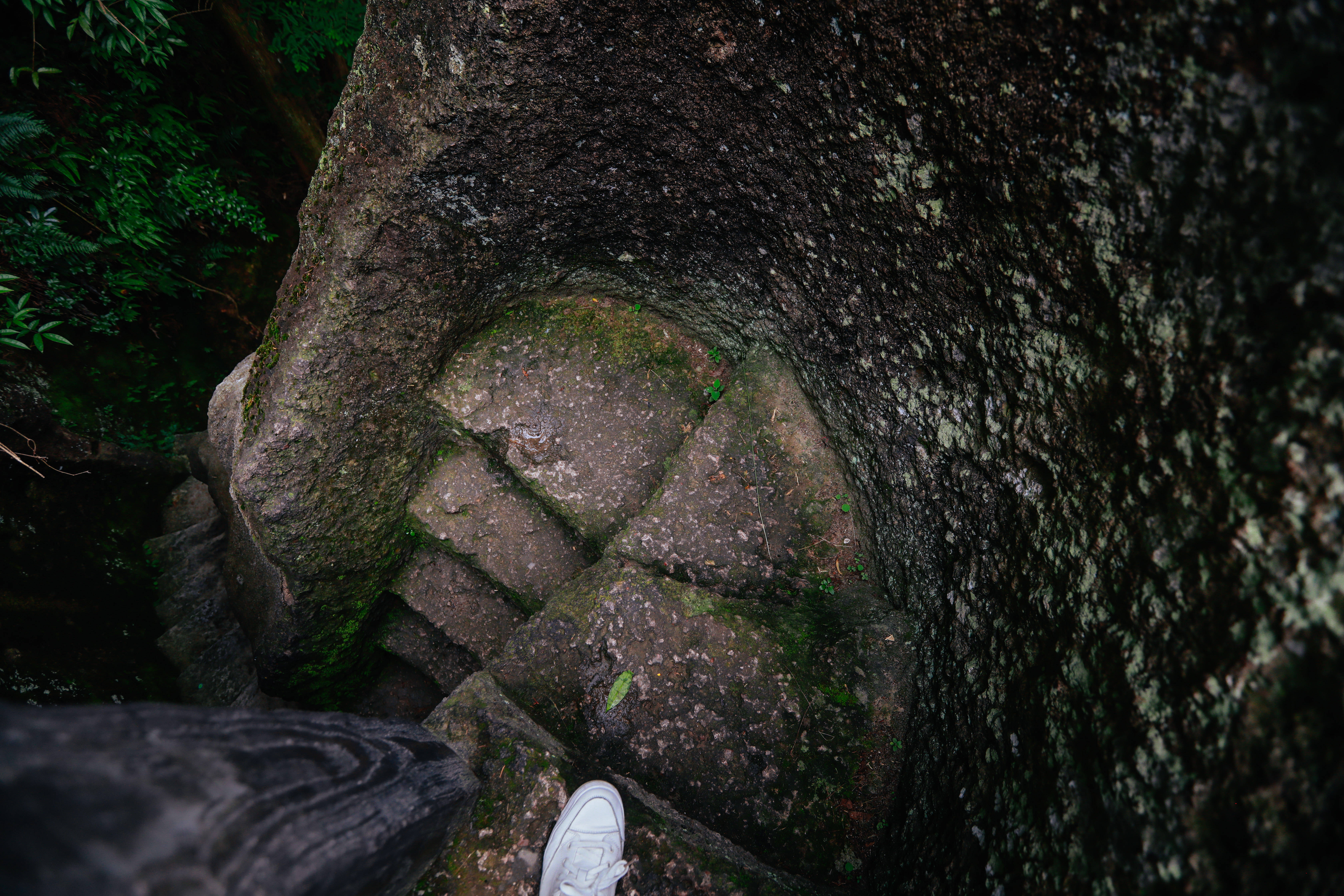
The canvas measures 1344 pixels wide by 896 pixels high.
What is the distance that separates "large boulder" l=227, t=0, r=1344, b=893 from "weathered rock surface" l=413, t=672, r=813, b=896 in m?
0.54

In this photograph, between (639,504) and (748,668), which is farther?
(639,504)

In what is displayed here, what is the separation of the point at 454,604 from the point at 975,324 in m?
2.51

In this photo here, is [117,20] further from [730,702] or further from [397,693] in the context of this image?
[730,702]

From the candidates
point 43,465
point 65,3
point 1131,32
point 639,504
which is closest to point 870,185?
point 1131,32

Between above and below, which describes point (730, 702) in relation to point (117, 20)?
→ below

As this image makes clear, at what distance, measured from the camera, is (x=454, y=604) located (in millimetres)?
2562

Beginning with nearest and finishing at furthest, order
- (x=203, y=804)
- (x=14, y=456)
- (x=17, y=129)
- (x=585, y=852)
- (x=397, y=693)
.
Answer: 1. (x=203, y=804)
2. (x=585, y=852)
3. (x=17, y=129)
4. (x=14, y=456)
5. (x=397, y=693)

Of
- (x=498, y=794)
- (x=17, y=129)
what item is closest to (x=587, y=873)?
(x=498, y=794)

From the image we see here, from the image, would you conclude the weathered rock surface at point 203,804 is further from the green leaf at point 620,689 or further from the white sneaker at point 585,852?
the green leaf at point 620,689

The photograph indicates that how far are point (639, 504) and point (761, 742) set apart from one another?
3.50 ft

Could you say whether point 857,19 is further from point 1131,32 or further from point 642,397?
point 642,397

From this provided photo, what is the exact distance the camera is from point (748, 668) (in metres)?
1.82

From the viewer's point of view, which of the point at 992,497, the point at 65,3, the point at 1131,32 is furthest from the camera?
the point at 65,3

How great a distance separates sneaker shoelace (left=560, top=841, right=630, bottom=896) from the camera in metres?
1.47
